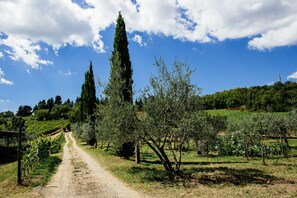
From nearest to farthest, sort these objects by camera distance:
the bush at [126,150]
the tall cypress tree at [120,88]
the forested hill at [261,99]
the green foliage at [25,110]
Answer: the tall cypress tree at [120,88], the bush at [126,150], the forested hill at [261,99], the green foliage at [25,110]

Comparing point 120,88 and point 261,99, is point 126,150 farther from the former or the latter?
point 261,99

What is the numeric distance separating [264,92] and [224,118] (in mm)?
100198

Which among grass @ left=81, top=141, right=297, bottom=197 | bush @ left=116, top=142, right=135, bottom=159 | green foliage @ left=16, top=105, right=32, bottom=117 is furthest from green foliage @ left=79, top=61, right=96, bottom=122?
green foliage @ left=16, top=105, right=32, bottom=117

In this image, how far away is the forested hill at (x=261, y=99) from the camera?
3635 inches

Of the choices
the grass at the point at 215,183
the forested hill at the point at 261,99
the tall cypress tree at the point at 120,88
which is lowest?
Answer: the grass at the point at 215,183

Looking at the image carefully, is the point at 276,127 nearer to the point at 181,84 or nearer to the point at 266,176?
the point at 266,176

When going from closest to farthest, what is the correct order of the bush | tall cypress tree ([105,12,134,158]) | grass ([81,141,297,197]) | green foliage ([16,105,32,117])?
grass ([81,141,297,197]) → tall cypress tree ([105,12,134,158]) → the bush → green foliage ([16,105,32,117])

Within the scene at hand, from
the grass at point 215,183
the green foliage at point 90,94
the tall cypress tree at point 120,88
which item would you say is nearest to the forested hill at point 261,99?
the green foliage at point 90,94

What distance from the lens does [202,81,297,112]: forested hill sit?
92.3m

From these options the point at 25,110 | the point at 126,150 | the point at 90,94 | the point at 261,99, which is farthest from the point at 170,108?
the point at 25,110

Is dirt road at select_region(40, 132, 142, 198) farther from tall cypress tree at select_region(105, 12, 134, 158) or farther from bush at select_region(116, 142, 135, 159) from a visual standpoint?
bush at select_region(116, 142, 135, 159)

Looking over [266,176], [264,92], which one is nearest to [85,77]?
[266,176]

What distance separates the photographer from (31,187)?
15500 millimetres

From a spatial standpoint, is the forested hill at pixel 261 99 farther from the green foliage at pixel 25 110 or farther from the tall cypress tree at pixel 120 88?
the green foliage at pixel 25 110
